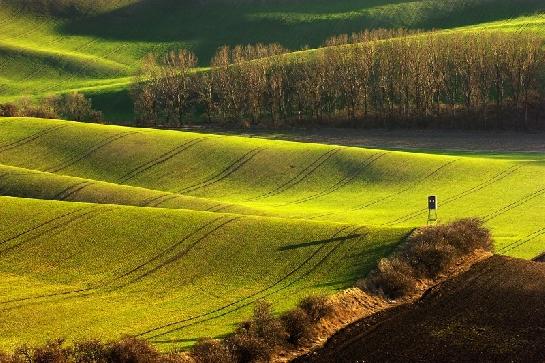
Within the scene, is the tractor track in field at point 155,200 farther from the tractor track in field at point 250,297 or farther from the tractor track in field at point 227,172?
the tractor track in field at point 250,297

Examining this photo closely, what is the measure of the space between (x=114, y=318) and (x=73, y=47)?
150 metres

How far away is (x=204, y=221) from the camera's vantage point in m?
50.3

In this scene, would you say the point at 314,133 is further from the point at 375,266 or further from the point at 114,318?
the point at 114,318

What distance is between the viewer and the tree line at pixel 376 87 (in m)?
107

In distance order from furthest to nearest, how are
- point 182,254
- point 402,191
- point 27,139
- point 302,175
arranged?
1. point 27,139
2. point 302,175
3. point 402,191
4. point 182,254

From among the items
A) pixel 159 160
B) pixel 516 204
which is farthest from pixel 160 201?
pixel 516 204

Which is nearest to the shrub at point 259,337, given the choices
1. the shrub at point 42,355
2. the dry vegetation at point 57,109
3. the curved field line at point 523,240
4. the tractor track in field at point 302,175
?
the shrub at point 42,355

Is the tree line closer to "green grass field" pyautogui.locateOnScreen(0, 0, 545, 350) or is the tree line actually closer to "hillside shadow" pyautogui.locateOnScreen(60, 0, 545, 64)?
"green grass field" pyautogui.locateOnScreen(0, 0, 545, 350)

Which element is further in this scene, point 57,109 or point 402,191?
point 57,109

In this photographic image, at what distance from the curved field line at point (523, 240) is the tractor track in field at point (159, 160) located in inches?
1585

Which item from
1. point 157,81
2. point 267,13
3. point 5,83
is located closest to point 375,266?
point 157,81

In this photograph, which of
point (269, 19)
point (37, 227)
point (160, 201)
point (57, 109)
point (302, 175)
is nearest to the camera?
point (37, 227)

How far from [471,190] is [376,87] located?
5405cm

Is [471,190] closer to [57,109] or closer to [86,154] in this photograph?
[86,154]
